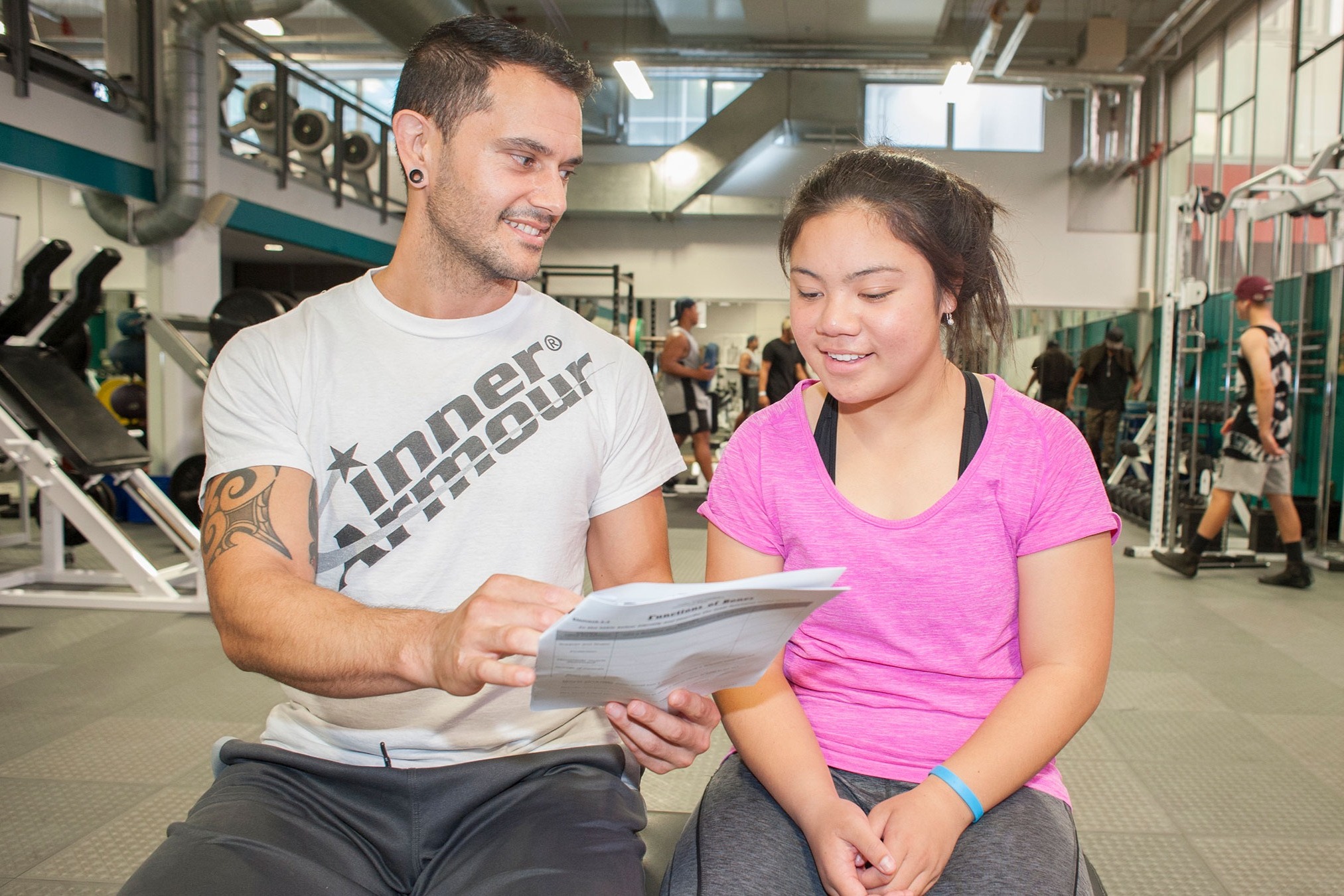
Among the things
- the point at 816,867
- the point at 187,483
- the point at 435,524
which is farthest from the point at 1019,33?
the point at 816,867

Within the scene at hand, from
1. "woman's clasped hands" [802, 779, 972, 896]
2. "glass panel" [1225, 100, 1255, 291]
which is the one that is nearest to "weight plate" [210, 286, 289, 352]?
"woman's clasped hands" [802, 779, 972, 896]

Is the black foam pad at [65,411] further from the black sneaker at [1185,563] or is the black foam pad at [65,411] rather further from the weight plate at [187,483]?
the black sneaker at [1185,563]

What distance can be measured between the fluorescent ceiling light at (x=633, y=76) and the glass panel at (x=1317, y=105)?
17.1ft

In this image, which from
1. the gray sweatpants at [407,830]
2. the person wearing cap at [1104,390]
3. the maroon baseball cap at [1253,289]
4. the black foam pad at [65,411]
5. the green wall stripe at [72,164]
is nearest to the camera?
the gray sweatpants at [407,830]

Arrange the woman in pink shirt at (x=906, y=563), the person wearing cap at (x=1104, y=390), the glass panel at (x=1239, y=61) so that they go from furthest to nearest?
the glass panel at (x=1239, y=61) → the person wearing cap at (x=1104, y=390) → the woman in pink shirt at (x=906, y=563)

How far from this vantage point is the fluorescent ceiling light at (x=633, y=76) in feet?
26.7

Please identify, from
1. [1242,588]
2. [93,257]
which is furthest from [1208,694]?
[93,257]

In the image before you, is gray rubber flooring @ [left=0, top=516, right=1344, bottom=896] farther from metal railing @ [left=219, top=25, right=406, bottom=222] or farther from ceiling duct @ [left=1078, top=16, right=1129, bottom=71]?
ceiling duct @ [left=1078, top=16, right=1129, bottom=71]

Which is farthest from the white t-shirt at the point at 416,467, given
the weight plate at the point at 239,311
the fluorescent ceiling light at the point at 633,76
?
the fluorescent ceiling light at the point at 633,76

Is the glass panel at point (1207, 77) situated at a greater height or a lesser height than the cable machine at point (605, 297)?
greater

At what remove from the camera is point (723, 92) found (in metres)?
11.6

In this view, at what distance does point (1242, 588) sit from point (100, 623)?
530cm

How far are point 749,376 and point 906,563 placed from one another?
38.2ft

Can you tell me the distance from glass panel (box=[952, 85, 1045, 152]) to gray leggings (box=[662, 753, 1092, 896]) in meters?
11.4
